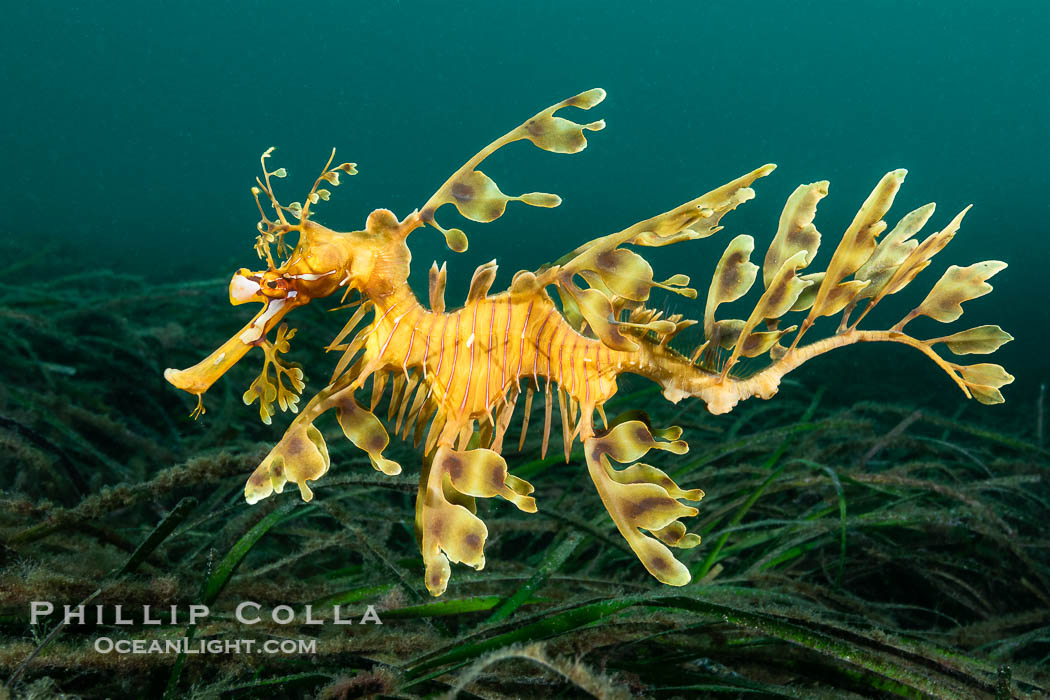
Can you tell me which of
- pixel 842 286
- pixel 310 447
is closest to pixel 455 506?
pixel 310 447

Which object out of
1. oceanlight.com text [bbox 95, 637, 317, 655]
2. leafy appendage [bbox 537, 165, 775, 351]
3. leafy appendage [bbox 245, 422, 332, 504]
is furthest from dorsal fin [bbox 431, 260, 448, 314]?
oceanlight.com text [bbox 95, 637, 317, 655]

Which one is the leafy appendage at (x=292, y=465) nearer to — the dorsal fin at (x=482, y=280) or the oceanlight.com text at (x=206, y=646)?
the dorsal fin at (x=482, y=280)

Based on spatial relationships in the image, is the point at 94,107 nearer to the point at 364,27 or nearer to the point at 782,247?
the point at 364,27

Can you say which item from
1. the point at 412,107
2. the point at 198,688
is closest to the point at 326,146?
the point at 412,107

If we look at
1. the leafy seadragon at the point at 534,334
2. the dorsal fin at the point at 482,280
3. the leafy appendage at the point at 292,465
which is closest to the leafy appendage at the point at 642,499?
the leafy seadragon at the point at 534,334

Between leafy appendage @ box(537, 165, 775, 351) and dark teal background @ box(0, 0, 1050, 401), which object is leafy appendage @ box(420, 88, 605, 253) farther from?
dark teal background @ box(0, 0, 1050, 401)
